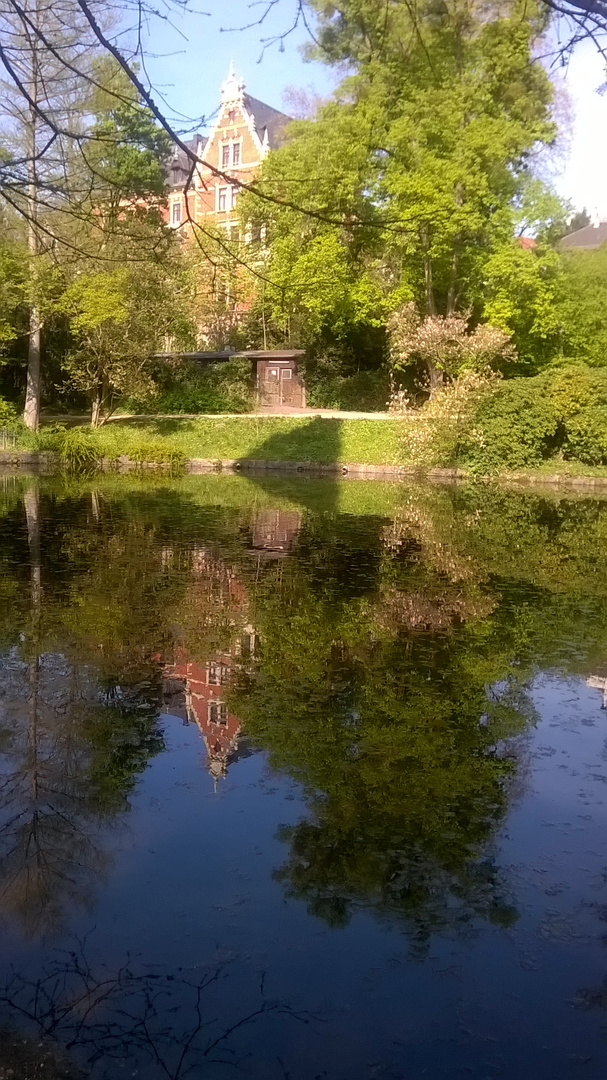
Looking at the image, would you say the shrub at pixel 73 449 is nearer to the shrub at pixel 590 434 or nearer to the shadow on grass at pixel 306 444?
the shadow on grass at pixel 306 444

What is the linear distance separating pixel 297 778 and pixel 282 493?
15.3 m

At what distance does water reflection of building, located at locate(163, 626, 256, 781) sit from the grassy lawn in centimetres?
1863

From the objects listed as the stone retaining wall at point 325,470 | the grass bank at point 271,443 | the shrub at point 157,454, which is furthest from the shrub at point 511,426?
the shrub at point 157,454

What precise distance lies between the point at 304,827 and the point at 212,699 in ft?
6.64

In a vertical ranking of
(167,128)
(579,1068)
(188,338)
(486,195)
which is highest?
(486,195)

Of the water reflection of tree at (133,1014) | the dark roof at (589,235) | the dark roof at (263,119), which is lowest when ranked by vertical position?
the water reflection of tree at (133,1014)

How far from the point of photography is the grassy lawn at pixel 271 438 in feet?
87.3

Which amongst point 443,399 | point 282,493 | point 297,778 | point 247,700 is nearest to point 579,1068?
point 297,778

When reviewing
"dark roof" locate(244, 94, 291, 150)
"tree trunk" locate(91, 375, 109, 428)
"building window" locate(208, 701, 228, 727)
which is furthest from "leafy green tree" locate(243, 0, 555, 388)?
"building window" locate(208, 701, 228, 727)

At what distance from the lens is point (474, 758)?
5.45 m

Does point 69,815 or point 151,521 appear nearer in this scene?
point 69,815

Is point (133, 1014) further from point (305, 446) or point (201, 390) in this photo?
point (201, 390)

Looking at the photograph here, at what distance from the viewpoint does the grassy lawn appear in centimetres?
2661

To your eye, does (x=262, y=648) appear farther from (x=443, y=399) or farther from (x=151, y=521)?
(x=443, y=399)
